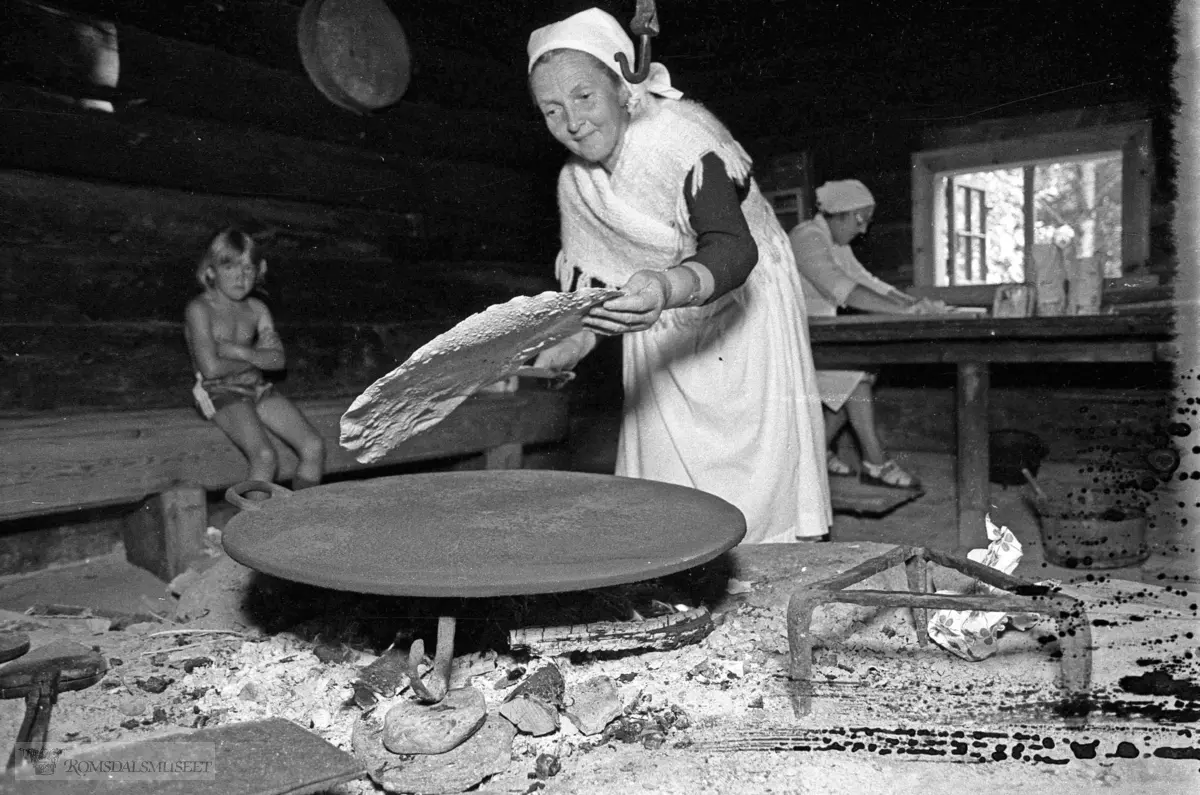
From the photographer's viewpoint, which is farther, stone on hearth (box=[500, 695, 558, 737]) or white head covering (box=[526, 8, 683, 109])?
white head covering (box=[526, 8, 683, 109])

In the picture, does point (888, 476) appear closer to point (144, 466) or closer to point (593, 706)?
point (144, 466)

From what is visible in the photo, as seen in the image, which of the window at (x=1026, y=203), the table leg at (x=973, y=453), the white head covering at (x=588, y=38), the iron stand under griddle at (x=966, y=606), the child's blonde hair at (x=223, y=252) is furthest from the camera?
the window at (x=1026, y=203)

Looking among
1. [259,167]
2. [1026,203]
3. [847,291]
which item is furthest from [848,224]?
[259,167]

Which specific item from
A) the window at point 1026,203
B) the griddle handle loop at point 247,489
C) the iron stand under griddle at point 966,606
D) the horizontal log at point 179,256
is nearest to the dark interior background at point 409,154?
the horizontal log at point 179,256

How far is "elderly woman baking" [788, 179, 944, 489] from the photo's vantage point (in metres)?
5.01

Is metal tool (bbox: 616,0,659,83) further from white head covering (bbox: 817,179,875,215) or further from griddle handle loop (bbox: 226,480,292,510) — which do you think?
white head covering (bbox: 817,179,875,215)

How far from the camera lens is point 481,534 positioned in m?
1.58

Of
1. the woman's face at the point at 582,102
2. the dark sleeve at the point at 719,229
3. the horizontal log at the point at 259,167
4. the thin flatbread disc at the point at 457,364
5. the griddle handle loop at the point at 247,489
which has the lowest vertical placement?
the griddle handle loop at the point at 247,489

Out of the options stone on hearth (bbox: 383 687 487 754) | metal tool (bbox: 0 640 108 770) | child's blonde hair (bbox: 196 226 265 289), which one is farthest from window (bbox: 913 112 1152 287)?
metal tool (bbox: 0 640 108 770)

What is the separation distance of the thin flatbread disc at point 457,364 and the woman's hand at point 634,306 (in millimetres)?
22

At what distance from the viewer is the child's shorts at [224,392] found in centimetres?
353

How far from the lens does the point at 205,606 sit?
7.27 ft

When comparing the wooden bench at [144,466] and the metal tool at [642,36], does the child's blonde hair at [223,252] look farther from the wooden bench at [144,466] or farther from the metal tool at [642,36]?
the metal tool at [642,36]

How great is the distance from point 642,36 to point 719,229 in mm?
462
